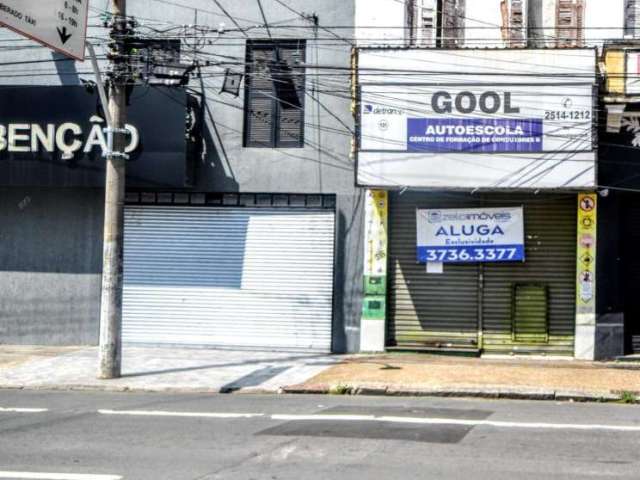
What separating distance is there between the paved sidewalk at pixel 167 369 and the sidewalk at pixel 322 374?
0.05 feet

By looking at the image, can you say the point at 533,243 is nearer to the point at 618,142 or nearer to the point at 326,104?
the point at 618,142

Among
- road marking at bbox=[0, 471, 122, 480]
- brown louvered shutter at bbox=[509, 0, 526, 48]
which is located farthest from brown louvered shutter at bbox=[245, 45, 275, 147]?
road marking at bbox=[0, 471, 122, 480]

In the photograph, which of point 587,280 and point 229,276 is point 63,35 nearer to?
point 229,276

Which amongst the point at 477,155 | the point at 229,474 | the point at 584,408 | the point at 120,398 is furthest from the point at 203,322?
the point at 229,474

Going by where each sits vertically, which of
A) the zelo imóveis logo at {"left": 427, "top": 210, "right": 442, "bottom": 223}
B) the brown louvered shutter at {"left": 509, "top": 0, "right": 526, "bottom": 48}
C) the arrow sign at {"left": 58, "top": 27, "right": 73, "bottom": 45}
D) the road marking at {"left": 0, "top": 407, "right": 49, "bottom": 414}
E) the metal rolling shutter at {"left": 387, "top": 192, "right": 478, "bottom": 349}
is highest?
the brown louvered shutter at {"left": 509, "top": 0, "right": 526, "bottom": 48}

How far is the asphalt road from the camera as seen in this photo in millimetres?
7582

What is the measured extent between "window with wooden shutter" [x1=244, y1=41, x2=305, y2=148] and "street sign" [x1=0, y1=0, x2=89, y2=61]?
19.8 ft

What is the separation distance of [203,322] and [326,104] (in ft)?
17.4

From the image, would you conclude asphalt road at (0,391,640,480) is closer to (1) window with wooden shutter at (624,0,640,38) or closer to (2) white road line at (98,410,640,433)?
(2) white road line at (98,410,640,433)

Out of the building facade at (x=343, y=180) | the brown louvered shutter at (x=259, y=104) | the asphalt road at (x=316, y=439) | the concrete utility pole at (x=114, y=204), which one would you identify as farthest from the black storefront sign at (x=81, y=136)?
the asphalt road at (x=316, y=439)

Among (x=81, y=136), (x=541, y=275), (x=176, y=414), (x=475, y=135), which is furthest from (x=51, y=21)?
(x=541, y=275)

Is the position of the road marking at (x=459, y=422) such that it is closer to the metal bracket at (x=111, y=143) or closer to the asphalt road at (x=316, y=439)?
the asphalt road at (x=316, y=439)

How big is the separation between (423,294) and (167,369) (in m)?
5.41

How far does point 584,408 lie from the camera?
37.3 ft
